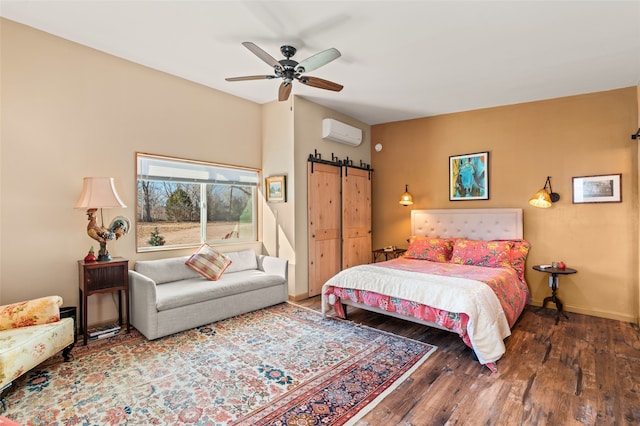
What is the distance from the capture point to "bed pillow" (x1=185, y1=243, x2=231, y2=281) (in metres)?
4.09

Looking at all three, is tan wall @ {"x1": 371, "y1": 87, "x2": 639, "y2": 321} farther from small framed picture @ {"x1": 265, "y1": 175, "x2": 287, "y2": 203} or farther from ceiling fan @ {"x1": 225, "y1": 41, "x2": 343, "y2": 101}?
ceiling fan @ {"x1": 225, "y1": 41, "x2": 343, "y2": 101}

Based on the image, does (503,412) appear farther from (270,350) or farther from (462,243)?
(462,243)

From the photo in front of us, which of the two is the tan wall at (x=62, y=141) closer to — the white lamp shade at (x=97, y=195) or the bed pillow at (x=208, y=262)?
the white lamp shade at (x=97, y=195)

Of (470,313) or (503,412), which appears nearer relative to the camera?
(503,412)

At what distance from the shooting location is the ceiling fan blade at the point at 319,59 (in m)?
2.66

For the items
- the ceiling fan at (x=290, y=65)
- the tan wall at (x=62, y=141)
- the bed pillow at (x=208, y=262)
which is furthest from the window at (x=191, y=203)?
the ceiling fan at (x=290, y=65)

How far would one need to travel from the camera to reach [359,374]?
263cm

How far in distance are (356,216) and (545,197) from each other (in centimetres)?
278

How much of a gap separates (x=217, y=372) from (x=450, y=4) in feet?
11.5

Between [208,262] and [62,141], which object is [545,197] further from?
[62,141]

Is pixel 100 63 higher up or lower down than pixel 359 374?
higher up

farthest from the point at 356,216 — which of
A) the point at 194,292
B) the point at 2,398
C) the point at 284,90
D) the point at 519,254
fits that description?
the point at 2,398

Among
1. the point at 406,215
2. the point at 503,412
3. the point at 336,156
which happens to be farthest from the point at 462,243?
the point at 503,412

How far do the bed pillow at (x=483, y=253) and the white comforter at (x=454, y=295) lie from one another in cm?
120
